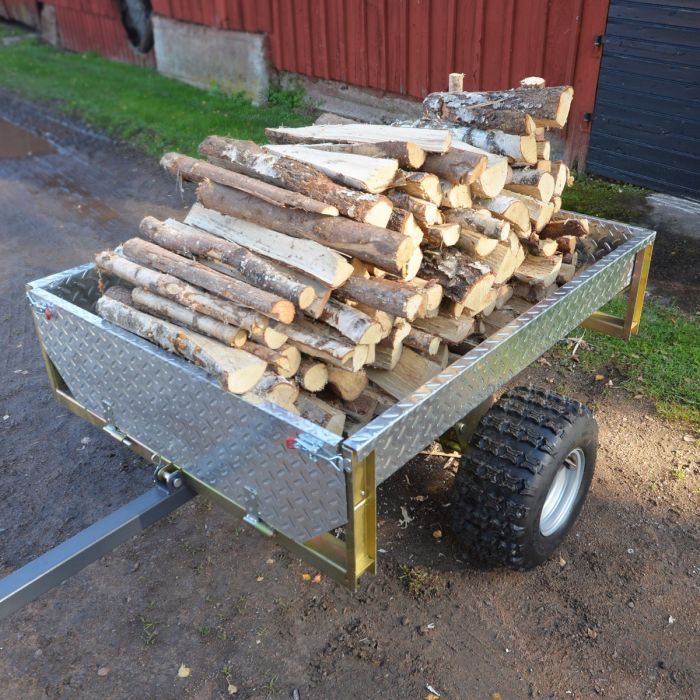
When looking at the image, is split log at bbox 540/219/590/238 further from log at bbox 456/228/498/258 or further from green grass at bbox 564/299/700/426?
green grass at bbox 564/299/700/426

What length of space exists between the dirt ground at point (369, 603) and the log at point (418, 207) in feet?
5.45

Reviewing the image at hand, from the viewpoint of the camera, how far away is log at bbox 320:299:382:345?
9.52 ft

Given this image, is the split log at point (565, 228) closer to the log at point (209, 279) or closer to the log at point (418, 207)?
the log at point (418, 207)

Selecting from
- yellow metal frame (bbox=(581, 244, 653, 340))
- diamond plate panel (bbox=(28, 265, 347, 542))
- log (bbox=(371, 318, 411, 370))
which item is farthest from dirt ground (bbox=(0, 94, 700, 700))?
log (bbox=(371, 318, 411, 370))

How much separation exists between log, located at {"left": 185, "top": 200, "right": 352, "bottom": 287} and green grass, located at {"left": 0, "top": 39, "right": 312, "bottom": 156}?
247 inches

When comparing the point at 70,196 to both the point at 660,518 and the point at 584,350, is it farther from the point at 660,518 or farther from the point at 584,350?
the point at 660,518

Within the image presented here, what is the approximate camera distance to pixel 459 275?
10.5 ft

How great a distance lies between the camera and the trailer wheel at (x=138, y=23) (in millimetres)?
13696

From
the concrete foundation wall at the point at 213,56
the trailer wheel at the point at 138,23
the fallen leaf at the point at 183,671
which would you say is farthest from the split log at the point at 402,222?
the trailer wheel at the point at 138,23

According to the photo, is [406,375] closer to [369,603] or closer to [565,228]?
[369,603]

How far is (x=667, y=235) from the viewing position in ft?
22.5

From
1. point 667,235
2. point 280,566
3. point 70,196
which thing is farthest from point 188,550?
point 70,196

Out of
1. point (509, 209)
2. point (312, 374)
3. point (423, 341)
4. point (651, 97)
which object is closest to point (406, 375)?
point (423, 341)

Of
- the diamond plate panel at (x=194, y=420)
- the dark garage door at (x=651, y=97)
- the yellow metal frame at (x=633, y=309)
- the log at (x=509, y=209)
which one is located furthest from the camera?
the dark garage door at (x=651, y=97)
